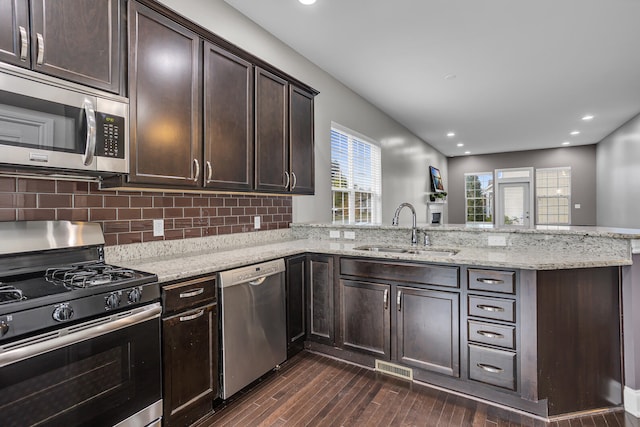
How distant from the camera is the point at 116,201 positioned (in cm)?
207

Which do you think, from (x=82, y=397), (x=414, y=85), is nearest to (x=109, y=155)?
(x=82, y=397)

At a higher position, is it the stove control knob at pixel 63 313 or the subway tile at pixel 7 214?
the subway tile at pixel 7 214

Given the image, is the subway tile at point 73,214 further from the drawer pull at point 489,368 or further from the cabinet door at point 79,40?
the drawer pull at point 489,368

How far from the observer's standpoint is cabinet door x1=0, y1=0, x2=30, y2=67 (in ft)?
4.53

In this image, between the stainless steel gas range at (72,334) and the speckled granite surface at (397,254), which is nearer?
the stainless steel gas range at (72,334)

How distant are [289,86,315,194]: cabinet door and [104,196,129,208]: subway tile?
1367mm

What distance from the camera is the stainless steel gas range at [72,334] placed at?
1.21 m

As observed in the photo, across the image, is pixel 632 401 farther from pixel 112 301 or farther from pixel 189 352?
pixel 112 301

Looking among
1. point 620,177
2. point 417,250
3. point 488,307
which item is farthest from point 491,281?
point 620,177

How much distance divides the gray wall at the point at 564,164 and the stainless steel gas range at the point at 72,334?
10.5 meters

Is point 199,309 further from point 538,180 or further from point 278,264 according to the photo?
point 538,180

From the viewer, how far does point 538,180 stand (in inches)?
370

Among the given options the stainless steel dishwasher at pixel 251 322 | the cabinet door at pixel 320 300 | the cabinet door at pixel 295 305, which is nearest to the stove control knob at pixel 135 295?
the stainless steel dishwasher at pixel 251 322

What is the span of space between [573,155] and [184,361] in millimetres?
10717
